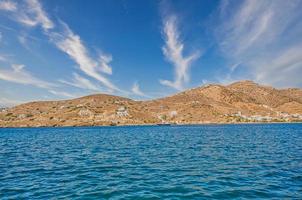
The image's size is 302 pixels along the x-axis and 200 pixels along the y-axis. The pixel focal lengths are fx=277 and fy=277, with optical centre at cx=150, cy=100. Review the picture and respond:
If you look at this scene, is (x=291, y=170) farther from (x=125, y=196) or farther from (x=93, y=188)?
(x=93, y=188)

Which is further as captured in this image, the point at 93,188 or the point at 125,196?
the point at 93,188

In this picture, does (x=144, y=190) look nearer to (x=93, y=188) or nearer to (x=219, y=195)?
(x=93, y=188)

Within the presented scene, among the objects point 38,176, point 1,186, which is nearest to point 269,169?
point 38,176

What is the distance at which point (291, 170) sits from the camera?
96.8ft

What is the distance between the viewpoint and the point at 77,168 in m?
33.4

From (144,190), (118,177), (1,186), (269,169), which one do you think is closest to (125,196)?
(144,190)

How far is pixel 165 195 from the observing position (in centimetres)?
2091

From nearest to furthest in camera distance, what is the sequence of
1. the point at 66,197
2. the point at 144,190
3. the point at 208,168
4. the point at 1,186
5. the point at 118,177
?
the point at 66,197 → the point at 144,190 → the point at 1,186 → the point at 118,177 → the point at 208,168

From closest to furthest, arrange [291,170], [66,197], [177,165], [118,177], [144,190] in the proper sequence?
[66,197] < [144,190] < [118,177] < [291,170] < [177,165]

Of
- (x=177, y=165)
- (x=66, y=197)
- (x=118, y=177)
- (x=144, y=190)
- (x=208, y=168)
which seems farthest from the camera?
(x=177, y=165)

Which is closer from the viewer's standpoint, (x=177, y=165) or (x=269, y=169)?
(x=269, y=169)

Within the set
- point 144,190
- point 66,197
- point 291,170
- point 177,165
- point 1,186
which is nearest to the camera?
point 66,197

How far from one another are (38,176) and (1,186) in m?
4.71

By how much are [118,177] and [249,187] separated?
1238 cm
